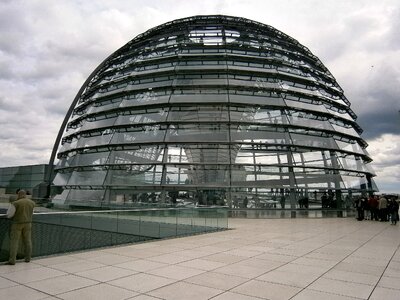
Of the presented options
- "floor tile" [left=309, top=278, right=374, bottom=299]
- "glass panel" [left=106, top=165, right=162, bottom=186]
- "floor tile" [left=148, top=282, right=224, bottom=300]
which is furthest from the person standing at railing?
"glass panel" [left=106, top=165, right=162, bottom=186]

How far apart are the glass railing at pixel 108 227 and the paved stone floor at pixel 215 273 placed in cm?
59

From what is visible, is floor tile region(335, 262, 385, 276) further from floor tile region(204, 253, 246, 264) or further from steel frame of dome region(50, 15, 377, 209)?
steel frame of dome region(50, 15, 377, 209)

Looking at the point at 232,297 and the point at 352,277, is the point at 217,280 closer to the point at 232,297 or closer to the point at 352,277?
the point at 232,297

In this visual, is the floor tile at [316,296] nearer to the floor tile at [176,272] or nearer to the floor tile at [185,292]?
the floor tile at [185,292]

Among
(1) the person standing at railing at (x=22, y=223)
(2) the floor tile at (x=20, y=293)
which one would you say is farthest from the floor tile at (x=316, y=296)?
(1) the person standing at railing at (x=22, y=223)

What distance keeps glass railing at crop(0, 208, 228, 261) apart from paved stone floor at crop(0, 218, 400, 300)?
59 centimetres

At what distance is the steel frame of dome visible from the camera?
20.5 meters

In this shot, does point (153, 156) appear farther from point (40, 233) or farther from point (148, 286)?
point (148, 286)

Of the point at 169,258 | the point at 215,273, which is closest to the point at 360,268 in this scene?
the point at 215,273

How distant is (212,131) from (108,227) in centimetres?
1146

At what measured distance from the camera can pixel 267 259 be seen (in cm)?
870

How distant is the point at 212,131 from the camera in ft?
70.0

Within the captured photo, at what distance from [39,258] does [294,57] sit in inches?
941

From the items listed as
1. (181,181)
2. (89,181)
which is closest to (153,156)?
(181,181)
